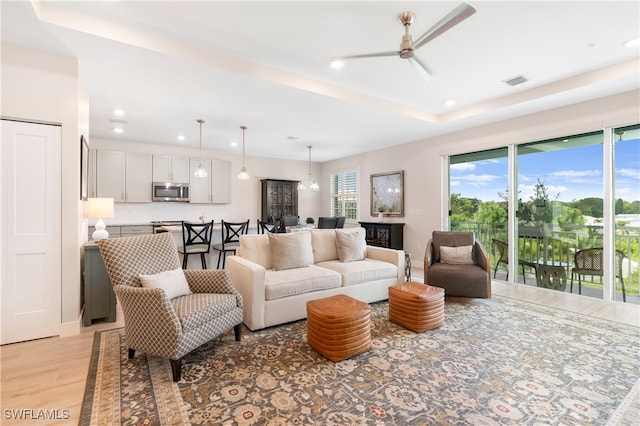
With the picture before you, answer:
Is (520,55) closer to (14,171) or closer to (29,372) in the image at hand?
(14,171)

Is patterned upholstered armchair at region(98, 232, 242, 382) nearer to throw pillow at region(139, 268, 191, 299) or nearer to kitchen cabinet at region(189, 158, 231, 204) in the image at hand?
throw pillow at region(139, 268, 191, 299)

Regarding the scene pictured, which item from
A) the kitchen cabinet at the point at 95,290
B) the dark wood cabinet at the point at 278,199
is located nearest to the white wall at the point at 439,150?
the dark wood cabinet at the point at 278,199

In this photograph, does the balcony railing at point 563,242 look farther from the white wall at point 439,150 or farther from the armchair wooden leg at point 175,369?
the armchair wooden leg at point 175,369

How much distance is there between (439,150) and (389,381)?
4.64m

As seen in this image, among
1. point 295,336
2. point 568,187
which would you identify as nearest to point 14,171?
point 295,336

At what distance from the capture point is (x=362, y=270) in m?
3.64

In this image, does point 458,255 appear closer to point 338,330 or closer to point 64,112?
point 338,330

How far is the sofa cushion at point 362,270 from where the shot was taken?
352cm

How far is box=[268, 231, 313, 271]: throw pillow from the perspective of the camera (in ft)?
11.4

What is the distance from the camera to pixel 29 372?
221 cm

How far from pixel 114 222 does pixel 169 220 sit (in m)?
1.03

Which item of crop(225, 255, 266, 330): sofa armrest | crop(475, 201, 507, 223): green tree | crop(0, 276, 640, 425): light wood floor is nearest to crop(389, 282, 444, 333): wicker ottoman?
crop(225, 255, 266, 330): sofa armrest

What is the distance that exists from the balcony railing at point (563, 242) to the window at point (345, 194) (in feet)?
10.5

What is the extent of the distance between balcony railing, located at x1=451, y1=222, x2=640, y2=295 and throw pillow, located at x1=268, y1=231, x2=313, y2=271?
3.38 m
